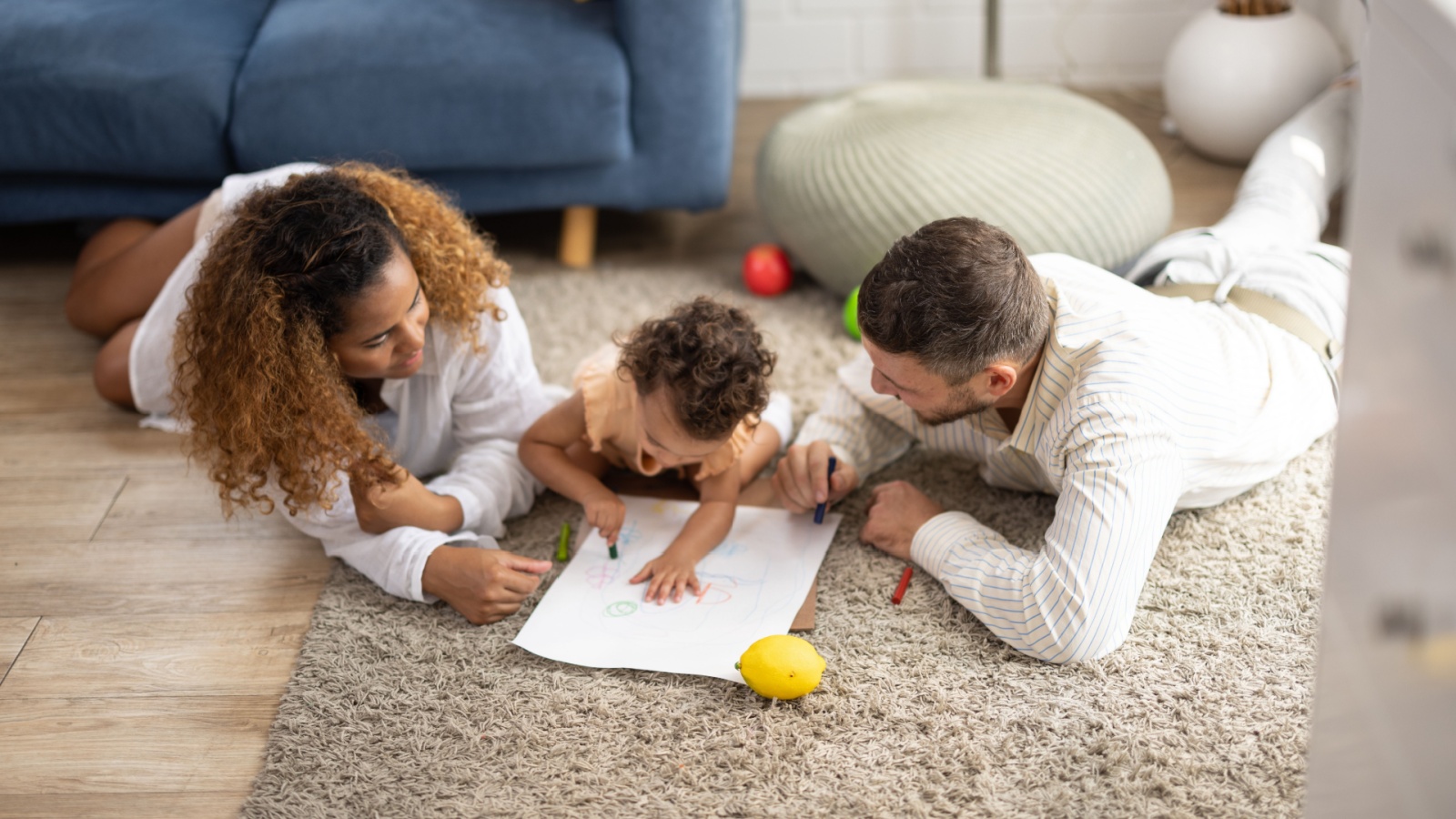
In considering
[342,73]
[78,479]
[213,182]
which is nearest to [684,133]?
[342,73]

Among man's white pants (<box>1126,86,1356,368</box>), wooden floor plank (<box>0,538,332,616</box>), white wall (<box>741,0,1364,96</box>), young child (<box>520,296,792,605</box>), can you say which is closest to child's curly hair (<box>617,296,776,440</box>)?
young child (<box>520,296,792,605</box>)

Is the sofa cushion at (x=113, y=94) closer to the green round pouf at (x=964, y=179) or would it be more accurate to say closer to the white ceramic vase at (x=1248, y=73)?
the green round pouf at (x=964, y=179)

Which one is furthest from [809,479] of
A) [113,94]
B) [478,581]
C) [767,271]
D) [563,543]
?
[113,94]

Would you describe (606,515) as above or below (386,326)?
below

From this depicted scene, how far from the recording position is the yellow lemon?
114 centimetres

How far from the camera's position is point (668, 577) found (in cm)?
131

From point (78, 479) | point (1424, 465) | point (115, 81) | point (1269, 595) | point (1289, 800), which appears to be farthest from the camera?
point (115, 81)

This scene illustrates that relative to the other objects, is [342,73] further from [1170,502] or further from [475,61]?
[1170,502]

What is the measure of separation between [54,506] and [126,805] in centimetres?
61

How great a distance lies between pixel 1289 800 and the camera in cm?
102

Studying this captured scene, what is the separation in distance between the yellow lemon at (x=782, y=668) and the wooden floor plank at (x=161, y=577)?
56 cm

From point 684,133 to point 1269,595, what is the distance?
1.23 meters

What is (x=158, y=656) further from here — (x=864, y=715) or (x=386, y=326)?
(x=864, y=715)

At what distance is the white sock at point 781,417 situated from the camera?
1.56 meters
